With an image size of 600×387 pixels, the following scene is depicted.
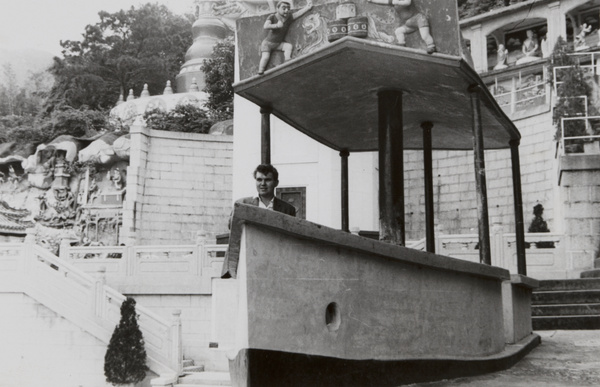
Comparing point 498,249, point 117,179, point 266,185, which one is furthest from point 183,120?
point 266,185

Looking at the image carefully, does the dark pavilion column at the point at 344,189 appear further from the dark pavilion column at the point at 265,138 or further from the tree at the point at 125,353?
the tree at the point at 125,353

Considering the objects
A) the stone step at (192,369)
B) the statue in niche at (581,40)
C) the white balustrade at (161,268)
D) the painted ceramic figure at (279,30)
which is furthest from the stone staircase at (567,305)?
the statue in niche at (581,40)

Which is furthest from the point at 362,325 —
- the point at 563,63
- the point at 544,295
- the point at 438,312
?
the point at 563,63

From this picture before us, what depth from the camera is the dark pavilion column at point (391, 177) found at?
22.8 feet

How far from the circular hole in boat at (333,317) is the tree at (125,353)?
41.9 ft

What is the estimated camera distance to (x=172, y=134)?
2584 cm

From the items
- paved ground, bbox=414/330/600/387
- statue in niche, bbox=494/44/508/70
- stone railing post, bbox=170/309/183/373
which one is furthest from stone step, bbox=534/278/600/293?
statue in niche, bbox=494/44/508/70

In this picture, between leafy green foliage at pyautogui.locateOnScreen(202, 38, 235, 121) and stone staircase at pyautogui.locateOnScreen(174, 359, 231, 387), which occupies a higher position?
leafy green foliage at pyautogui.locateOnScreen(202, 38, 235, 121)

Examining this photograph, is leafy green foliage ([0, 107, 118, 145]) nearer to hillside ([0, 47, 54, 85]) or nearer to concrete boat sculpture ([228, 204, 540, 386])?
concrete boat sculpture ([228, 204, 540, 386])

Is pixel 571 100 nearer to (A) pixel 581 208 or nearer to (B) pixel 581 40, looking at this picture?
(A) pixel 581 208

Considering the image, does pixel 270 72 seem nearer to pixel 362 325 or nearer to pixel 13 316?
pixel 362 325

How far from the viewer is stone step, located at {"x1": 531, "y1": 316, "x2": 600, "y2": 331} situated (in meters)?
10.8

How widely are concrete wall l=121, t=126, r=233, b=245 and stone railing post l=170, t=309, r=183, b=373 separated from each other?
8.05 metres

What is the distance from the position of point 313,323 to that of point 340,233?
2.10 ft
